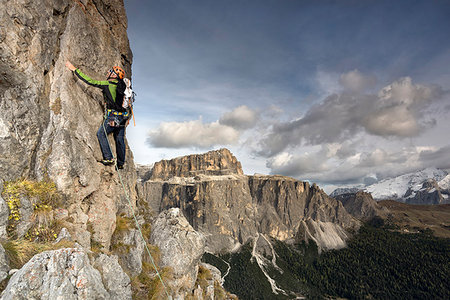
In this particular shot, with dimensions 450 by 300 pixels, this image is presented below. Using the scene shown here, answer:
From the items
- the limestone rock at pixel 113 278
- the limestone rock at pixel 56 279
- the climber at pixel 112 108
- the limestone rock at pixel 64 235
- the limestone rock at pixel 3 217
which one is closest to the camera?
the limestone rock at pixel 56 279

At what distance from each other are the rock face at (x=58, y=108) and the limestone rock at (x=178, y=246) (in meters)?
7.03

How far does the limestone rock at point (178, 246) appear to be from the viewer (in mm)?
18766

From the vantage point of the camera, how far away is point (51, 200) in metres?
9.80

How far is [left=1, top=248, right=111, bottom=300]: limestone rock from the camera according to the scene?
5598 mm

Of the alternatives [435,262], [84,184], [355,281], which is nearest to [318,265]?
[355,281]

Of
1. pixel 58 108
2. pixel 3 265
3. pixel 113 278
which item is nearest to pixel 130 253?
pixel 113 278

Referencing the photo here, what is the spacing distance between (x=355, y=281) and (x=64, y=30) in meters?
217

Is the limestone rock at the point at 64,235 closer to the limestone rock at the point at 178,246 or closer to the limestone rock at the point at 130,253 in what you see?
the limestone rock at the point at 130,253

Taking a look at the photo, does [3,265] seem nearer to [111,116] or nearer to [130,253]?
[111,116]

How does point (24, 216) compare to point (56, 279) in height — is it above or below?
above

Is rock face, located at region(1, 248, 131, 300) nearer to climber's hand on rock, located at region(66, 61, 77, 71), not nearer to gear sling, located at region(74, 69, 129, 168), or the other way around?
gear sling, located at region(74, 69, 129, 168)

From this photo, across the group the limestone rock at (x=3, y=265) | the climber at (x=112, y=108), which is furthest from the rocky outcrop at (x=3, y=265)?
the climber at (x=112, y=108)

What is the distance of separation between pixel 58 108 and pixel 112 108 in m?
2.48

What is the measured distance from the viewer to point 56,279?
6.18m
